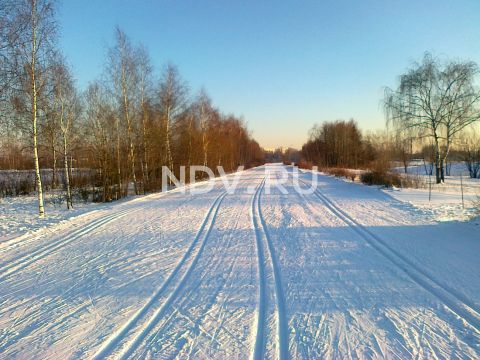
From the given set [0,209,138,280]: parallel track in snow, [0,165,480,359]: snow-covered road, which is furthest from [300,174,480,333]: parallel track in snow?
[0,209,138,280]: parallel track in snow

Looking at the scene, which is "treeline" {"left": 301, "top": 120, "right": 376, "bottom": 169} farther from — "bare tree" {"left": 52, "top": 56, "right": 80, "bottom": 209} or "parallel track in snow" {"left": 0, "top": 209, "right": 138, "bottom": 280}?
"parallel track in snow" {"left": 0, "top": 209, "right": 138, "bottom": 280}

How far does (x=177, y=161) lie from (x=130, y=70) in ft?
A: 35.7

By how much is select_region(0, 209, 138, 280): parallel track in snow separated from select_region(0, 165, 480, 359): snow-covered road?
5 centimetres

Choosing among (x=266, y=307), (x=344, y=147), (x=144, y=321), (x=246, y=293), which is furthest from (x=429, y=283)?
(x=344, y=147)

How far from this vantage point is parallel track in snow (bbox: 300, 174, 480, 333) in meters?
3.42

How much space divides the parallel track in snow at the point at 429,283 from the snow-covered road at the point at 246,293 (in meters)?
0.02

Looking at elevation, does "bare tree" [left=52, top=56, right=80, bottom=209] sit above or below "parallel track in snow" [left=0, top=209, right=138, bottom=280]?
above

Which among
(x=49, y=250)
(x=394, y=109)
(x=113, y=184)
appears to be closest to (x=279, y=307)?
(x=49, y=250)

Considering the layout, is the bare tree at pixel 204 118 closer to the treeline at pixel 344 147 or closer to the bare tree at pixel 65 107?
the bare tree at pixel 65 107

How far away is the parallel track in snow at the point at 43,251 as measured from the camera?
5.45 metres

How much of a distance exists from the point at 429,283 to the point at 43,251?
24.9 ft

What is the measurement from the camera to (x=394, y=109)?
24.1 m

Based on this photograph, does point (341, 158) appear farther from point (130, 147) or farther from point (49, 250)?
point (49, 250)

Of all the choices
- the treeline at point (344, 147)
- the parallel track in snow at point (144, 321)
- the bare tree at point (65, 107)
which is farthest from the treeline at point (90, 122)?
the treeline at point (344, 147)
